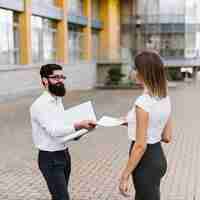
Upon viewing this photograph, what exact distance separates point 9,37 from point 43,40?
14.9 feet

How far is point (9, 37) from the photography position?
65.3ft

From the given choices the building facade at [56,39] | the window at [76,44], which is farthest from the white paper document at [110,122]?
the window at [76,44]

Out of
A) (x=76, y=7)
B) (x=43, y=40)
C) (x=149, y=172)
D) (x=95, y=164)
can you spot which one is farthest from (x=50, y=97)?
(x=76, y=7)

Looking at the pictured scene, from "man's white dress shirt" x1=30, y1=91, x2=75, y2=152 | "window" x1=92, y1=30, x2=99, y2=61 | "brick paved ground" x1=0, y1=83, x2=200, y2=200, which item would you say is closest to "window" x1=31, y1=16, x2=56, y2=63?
"window" x1=92, y1=30, x2=99, y2=61

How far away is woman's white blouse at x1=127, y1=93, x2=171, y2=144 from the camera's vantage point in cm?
288

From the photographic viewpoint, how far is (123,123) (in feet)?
10.3

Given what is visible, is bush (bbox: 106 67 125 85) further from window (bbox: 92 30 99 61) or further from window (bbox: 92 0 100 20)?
window (bbox: 92 0 100 20)

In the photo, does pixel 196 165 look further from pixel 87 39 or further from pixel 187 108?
pixel 87 39

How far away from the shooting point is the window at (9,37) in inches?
754

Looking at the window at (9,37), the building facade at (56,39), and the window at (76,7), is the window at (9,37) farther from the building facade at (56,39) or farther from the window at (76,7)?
the window at (76,7)

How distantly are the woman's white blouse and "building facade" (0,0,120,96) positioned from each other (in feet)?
50.5

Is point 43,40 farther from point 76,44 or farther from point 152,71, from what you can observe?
point 152,71

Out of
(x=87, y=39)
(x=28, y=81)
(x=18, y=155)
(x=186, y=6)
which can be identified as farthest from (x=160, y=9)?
(x=18, y=155)

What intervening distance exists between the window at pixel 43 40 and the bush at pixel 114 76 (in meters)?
5.88
